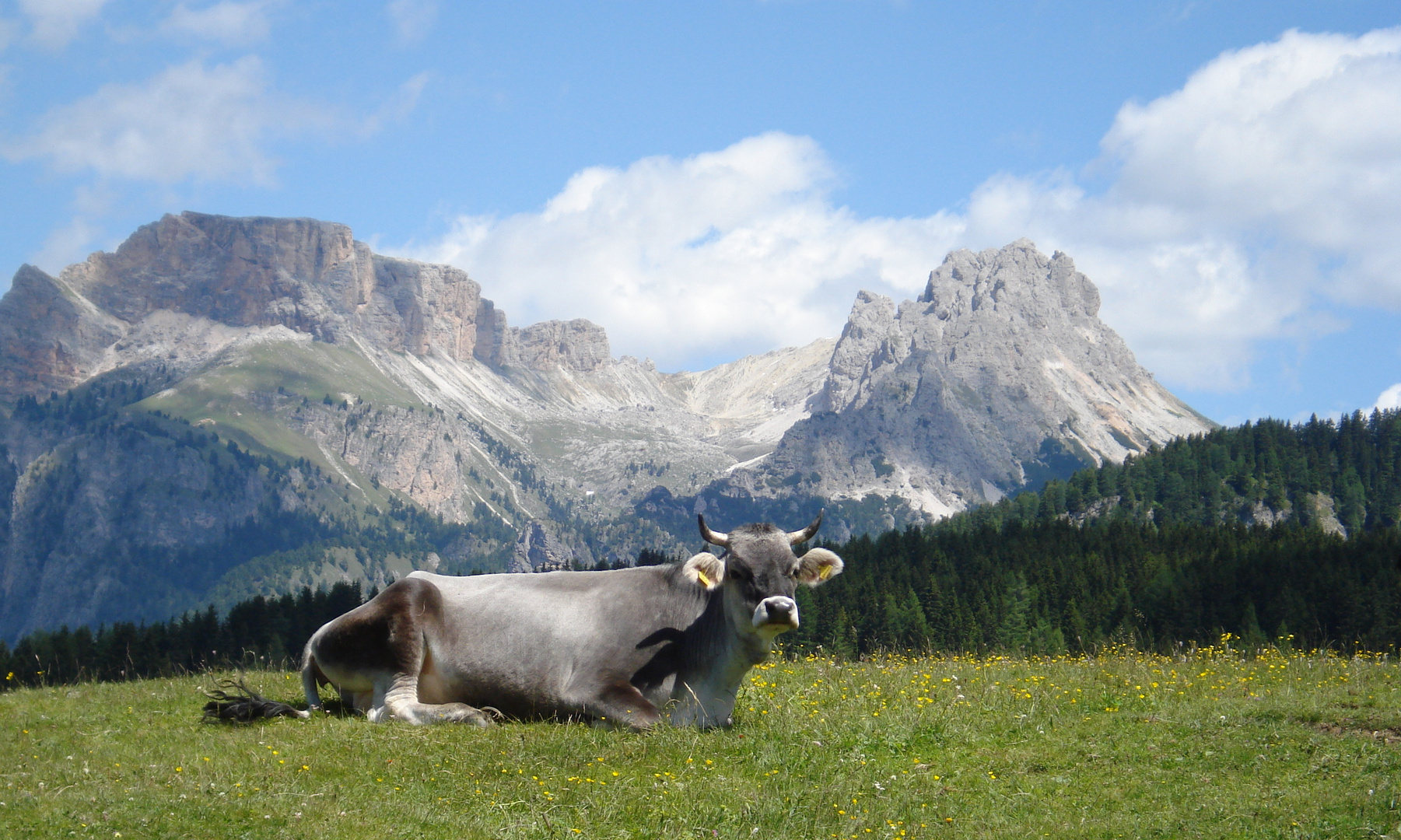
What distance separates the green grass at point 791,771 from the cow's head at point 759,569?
156 cm

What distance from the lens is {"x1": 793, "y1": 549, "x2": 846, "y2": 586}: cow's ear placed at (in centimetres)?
1433

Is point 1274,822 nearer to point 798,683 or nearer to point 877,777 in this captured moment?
point 877,777

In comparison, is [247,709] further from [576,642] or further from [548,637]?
[576,642]

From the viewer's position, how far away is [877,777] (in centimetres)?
1175

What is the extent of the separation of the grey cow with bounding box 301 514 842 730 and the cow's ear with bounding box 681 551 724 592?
0.02 metres

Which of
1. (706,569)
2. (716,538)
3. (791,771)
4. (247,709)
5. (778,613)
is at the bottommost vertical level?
(791,771)

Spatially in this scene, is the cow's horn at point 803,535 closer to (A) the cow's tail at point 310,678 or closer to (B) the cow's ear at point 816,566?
(B) the cow's ear at point 816,566

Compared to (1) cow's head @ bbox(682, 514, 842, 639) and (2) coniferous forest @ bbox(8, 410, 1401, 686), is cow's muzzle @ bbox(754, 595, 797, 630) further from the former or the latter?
(2) coniferous forest @ bbox(8, 410, 1401, 686)

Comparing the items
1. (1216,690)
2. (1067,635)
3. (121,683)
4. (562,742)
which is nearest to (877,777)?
(562,742)

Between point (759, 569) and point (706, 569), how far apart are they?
923mm

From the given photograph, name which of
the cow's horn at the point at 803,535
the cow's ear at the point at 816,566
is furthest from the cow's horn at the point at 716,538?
the cow's ear at the point at 816,566

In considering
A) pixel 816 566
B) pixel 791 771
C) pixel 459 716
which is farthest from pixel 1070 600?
pixel 791 771

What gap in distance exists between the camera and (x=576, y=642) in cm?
1512

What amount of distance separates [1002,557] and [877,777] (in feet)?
392
